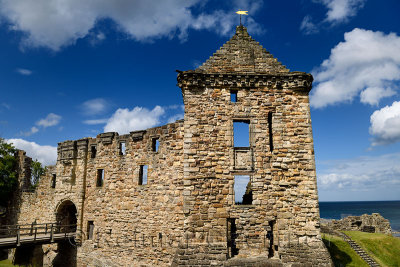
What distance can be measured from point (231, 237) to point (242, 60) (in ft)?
26.4

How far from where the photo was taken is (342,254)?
683 inches

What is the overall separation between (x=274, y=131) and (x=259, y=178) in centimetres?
221

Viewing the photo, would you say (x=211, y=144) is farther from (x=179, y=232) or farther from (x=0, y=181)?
(x=0, y=181)

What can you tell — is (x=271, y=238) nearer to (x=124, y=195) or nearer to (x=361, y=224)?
(x=124, y=195)

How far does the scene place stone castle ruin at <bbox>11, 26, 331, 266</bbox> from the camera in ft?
38.7

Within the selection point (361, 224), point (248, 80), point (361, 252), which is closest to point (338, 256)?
point (361, 252)

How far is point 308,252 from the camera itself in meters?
11.5

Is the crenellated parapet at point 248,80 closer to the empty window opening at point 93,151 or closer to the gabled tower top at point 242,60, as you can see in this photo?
the gabled tower top at point 242,60

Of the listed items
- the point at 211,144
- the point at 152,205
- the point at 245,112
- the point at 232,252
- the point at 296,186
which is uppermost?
the point at 245,112

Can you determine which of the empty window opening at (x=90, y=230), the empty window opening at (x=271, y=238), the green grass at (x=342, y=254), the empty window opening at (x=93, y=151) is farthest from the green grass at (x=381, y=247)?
the empty window opening at (x=93, y=151)

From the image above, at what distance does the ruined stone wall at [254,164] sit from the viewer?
11852 mm

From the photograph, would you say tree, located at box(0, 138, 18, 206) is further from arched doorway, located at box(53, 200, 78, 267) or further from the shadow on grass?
the shadow on grass

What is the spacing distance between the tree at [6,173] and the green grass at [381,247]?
27.3m

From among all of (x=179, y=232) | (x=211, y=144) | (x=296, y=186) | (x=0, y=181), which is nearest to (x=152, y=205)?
(x=179, y=232)
